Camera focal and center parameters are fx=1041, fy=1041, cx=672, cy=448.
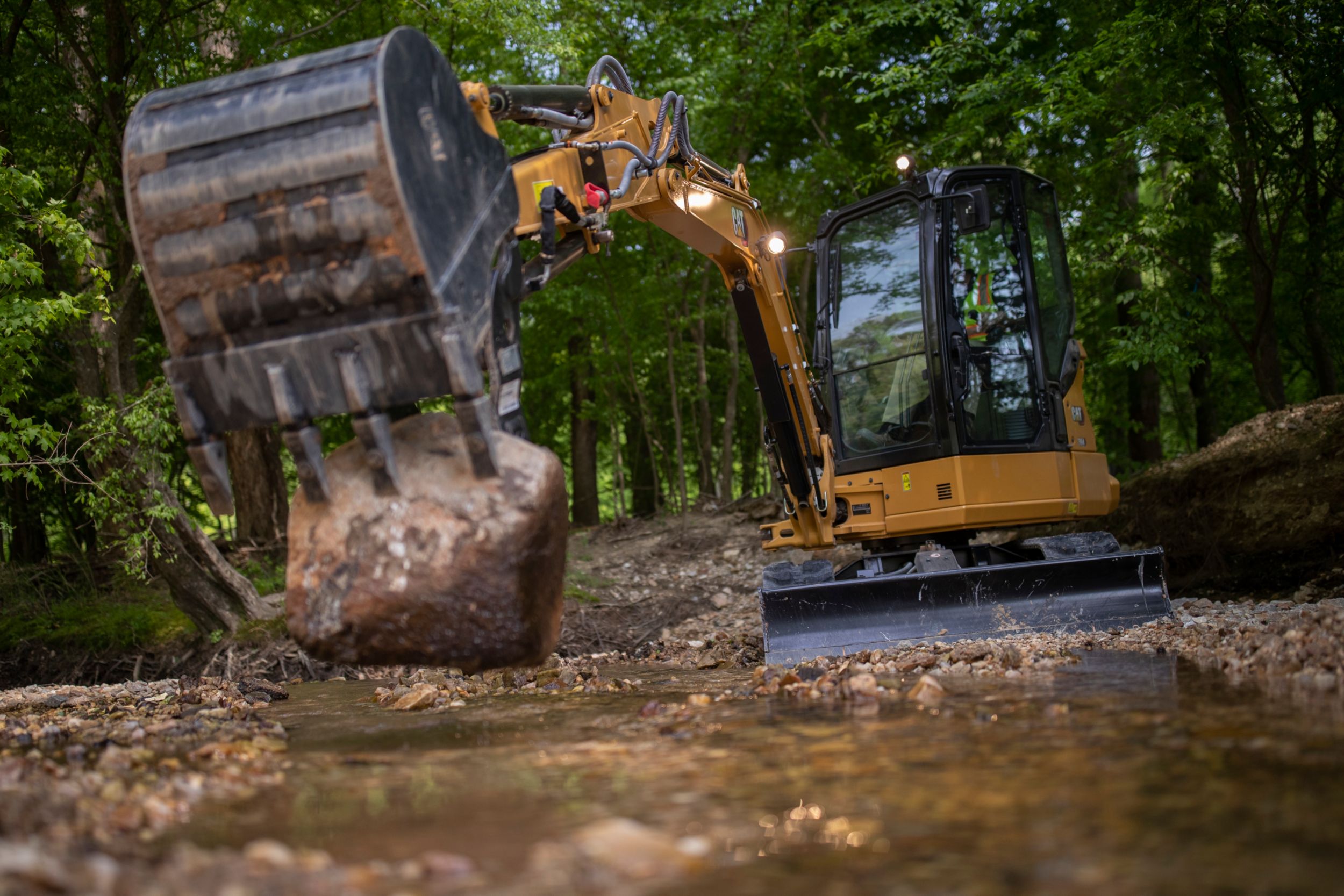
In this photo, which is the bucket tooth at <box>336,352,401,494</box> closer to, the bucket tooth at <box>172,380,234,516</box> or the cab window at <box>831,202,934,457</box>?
the bucket tooth at <box>172,380,234,516</box>

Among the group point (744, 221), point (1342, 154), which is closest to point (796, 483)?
point (744, 221)

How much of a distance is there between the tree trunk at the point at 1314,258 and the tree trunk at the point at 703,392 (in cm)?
744

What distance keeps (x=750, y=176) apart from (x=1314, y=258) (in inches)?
289

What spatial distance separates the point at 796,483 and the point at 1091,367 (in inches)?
287

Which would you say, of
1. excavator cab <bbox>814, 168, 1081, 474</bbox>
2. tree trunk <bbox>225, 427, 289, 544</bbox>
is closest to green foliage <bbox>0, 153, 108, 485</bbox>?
tree trunk <bbox>225, 427, 289, 544</bbox>

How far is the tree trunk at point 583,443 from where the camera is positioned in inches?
670

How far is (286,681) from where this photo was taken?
821 cm

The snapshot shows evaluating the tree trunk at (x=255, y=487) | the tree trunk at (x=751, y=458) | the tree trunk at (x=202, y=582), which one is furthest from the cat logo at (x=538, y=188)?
the tree trunk at (x=751, y=458)

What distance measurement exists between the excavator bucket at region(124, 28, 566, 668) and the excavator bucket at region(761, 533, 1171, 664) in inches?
122

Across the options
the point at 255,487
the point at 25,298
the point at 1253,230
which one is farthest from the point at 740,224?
the point at 255,487

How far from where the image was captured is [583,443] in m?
17.8

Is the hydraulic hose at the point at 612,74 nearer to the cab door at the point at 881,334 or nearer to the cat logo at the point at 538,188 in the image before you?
the cat logo at the point at 538,188

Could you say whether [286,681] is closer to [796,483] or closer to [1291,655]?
[796,483]

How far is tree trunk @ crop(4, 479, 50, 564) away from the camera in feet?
41.9
